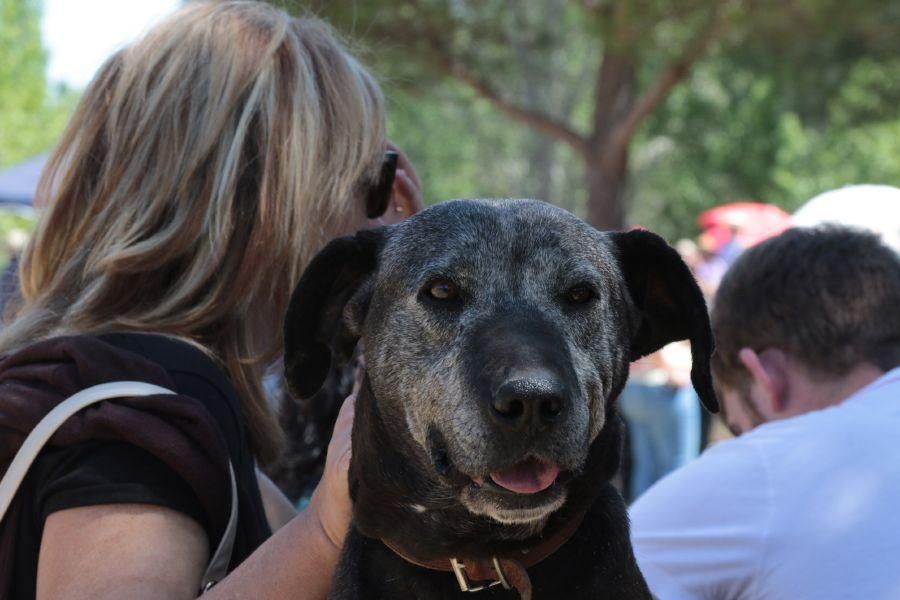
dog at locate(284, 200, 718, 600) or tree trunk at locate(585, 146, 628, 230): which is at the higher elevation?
dog at locate(284, 200, 718, 600)

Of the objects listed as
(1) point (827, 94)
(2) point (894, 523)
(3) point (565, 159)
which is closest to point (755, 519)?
(2) point (894, 523)

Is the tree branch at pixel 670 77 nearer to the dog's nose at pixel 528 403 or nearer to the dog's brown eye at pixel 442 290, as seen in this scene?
the dog's brown eye at pixel 442 290

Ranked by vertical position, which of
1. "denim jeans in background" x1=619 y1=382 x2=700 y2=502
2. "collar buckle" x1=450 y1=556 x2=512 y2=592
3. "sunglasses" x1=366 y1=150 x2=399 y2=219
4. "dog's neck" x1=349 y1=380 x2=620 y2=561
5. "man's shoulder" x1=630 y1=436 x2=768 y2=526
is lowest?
"denim jeans in background" x1=619 y1=382 x2=700 y2=502

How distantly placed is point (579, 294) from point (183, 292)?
1.11 meters

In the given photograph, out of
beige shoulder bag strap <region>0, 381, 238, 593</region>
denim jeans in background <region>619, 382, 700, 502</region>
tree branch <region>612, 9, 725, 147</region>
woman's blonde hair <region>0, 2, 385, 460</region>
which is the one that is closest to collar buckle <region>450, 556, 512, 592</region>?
beige shoulder bag strap <region>0, 381, 238, 593</region>

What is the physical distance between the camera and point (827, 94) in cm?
2589

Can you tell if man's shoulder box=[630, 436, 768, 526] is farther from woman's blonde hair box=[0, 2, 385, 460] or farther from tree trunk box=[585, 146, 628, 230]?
tree trunk box=[585, 146, 628, 230]

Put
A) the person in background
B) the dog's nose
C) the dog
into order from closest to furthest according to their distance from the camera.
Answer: the dog's nose, the dog, the person in background

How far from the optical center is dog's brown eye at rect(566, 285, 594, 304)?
2.57 meters

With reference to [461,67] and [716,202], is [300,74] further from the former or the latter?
[716,202]

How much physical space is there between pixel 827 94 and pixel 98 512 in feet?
85.1

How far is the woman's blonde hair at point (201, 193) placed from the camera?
300cm

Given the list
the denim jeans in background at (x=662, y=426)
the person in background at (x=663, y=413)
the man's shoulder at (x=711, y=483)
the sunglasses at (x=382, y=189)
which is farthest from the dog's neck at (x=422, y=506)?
the denim jeans in background at (x=662, y=426)

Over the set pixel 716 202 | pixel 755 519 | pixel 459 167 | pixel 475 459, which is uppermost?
pixel 475 459
